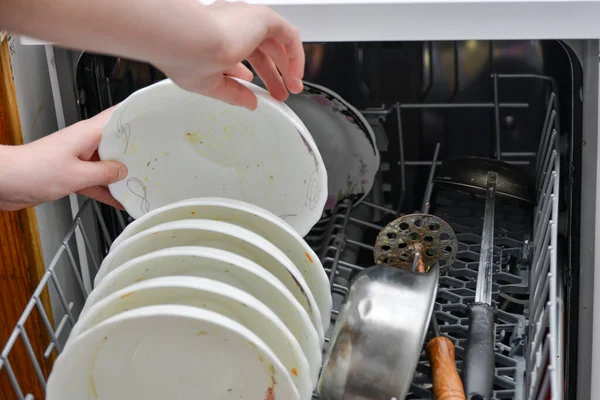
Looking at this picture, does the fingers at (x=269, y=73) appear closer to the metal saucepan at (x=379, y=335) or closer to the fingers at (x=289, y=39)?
the fingers at (x=289, y=39)

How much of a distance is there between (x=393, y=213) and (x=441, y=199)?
0.29 feet

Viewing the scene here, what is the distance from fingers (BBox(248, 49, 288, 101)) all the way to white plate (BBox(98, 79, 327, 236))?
21 mm

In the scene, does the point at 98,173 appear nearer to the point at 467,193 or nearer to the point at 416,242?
the point at 416,242

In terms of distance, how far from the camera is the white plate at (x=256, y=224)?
883 millimetres

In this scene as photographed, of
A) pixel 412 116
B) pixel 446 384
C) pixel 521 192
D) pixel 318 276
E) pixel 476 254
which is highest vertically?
pixel 412 116

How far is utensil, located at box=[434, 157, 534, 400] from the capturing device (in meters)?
0.86

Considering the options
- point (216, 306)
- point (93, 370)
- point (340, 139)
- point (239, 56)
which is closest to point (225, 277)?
point (216, 306)

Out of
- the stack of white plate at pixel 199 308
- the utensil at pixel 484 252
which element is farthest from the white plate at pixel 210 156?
the utensil at pixel 484 252

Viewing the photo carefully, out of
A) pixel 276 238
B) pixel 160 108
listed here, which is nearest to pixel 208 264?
pixel 276 238

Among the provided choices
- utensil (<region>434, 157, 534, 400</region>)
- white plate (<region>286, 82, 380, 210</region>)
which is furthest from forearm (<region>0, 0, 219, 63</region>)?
white plate (<region>286, 82, 380, 210</region>)

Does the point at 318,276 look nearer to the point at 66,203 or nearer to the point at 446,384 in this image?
the point at 446,384

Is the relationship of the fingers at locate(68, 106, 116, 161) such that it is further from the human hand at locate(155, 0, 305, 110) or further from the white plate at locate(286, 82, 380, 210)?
the white plate at locate(286, 82, 380, 210)

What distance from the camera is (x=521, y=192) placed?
1141 mm

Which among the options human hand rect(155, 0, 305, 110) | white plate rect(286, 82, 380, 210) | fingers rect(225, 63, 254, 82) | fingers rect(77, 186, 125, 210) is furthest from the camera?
white plate rect(286, 82, 380, 210)
